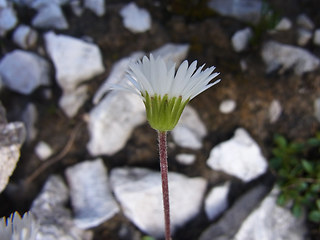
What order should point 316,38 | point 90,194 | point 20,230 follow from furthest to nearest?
point 316,38, point 90,194, point 20,230

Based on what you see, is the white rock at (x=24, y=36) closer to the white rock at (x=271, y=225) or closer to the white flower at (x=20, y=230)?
the white flower at (x=20, y=230)

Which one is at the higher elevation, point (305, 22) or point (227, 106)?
point (305, 22)

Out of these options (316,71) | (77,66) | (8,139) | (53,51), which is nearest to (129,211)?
(8,139)

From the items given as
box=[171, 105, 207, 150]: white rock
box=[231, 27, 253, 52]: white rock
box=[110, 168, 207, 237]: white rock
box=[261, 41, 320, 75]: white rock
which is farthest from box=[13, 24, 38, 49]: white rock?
box=[261, 41, 320, 75]: white rock

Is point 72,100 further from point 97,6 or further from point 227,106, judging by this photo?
point 227,106

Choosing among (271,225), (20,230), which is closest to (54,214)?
(20,230)

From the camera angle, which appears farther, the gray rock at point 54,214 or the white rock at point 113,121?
the white rock at point 113,121

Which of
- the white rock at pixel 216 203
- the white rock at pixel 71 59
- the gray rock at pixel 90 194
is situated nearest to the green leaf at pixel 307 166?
the white rock at pixel 216 203
